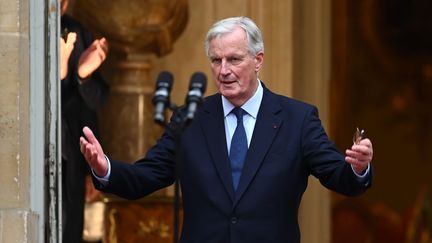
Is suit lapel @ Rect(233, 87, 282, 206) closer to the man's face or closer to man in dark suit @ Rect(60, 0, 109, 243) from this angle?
the man's face

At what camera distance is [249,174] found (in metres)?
8.36

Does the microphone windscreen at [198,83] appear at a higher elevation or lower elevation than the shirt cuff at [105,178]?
higher

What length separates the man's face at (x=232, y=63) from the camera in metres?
8.32

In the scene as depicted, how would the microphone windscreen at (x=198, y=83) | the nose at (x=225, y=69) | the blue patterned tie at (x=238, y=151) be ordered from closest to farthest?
the microphone windscreen at (x=198, y=83), the nose at (x=225, y=69), the blue patterned tie at (x=238, y=151)

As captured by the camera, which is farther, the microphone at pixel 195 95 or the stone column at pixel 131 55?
the stone column at pixel 131 55

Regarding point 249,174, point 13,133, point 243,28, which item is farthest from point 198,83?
point 13,133

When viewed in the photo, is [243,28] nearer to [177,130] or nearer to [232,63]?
[232,63]

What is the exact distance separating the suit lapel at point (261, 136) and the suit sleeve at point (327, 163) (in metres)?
0.13

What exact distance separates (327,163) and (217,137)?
1.59 feet

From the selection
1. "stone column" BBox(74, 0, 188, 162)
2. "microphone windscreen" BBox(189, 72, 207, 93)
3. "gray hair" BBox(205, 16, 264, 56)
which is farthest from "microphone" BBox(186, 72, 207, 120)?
"stone column" BBox(74, 0, 188, 162)

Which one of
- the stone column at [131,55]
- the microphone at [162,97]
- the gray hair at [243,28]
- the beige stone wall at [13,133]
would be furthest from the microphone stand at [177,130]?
the stone column at [131,55]

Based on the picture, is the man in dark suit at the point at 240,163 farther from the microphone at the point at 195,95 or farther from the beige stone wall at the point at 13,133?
the beige stone wall at the point at 13,133

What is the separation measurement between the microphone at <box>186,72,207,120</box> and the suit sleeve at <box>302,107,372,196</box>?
0.54 metres

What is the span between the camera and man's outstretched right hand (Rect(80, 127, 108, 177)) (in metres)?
8.15
